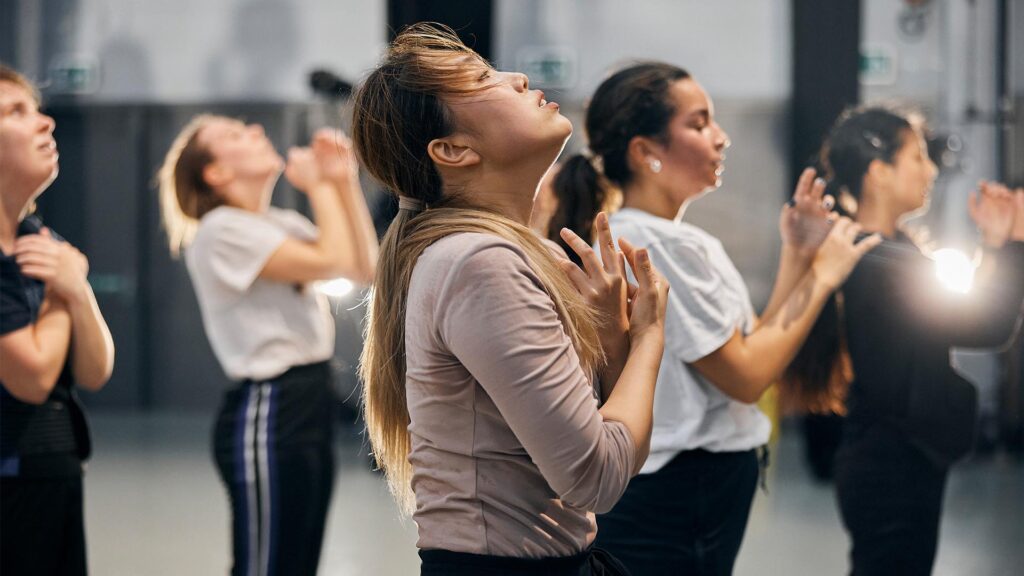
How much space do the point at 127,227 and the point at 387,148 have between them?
6.76 metres

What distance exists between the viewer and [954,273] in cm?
212

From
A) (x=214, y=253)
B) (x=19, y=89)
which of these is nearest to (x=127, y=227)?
(x=214, y=253)

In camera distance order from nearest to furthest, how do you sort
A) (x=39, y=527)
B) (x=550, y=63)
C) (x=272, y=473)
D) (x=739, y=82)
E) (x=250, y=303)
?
(x=39, y=527) → (x=272, y=473) → (x=250, y=303) → (x=739, y=82) → (x=550, y=63)

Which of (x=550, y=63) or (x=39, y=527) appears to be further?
(x=550, y=63)

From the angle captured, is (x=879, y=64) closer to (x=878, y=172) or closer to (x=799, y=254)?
(x=878, y=172)

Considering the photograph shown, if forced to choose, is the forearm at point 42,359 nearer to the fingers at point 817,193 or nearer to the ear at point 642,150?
the ear at point 642,150

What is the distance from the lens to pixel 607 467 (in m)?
1.09

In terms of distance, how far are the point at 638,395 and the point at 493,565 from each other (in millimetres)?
233

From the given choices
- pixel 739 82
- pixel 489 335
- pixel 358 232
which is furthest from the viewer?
pixel 739 82

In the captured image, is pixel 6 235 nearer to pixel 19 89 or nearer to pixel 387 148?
pixel 19 89

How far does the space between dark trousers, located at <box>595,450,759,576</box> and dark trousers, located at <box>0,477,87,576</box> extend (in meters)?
0.91

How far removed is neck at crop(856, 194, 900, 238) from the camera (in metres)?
2.16

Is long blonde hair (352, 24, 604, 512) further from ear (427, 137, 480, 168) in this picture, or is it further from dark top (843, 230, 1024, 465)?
dark top (843, 230, 1024, 465)

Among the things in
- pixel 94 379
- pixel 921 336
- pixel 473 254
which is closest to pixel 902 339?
pixel 921 336
